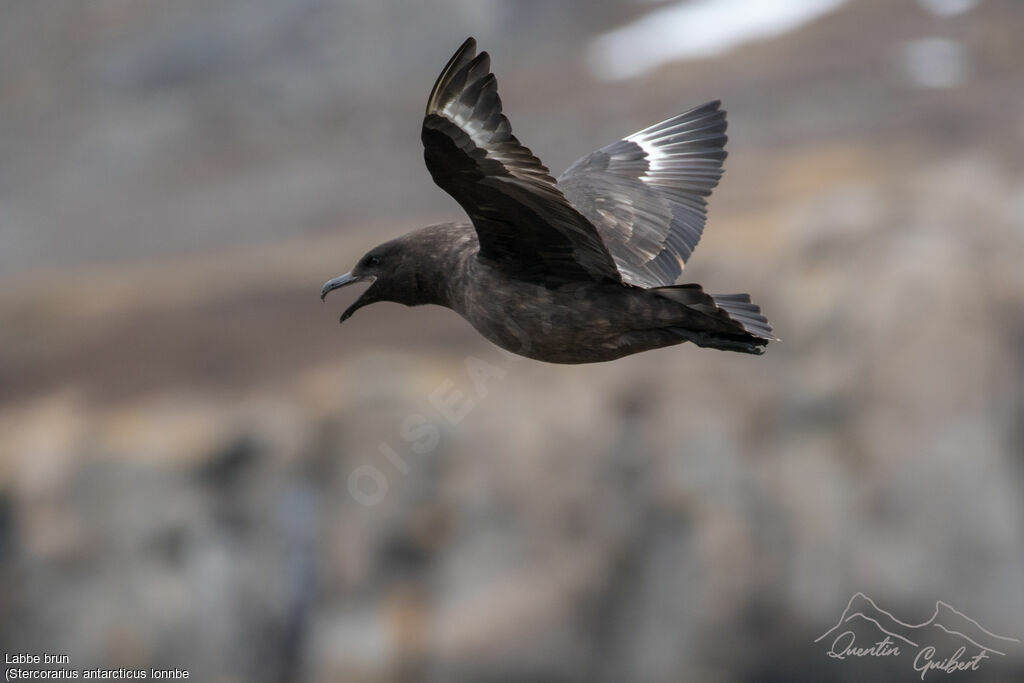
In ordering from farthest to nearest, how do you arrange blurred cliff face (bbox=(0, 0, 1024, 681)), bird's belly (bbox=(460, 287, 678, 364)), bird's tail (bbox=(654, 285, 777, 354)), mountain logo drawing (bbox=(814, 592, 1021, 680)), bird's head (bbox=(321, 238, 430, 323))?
1. mountain logo drawing (bbox=(814, 592, 1021, 680))
2. blurred cliff face (bbox=(0, 0, 1024, 681))
3. bird's head (bbox=(321, 238, 430, 323))
4. bird's belly (bbox=(460, 287, 678, 364))
5. bird's tail (bbox=(654, 285, 777, 354))

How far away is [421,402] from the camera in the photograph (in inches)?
492

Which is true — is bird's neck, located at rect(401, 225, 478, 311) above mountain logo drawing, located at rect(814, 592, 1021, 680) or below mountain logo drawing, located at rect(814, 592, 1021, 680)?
above

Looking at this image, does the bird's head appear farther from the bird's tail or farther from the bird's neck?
the bird's tail

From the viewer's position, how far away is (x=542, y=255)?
366cm

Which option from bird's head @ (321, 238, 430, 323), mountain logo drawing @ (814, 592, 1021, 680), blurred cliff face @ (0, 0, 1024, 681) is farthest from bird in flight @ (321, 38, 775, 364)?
mountain logo drawing @ (814, 592, 1021, 680)

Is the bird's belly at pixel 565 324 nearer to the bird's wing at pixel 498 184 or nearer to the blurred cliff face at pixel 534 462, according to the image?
the bird's wing at pixel 498 184

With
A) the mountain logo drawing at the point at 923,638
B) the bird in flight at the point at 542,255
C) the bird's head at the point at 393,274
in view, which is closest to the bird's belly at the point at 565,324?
the bird in flight at the point at 542,255

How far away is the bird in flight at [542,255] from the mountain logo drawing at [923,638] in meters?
9.09

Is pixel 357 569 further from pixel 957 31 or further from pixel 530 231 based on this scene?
pixel 957 31

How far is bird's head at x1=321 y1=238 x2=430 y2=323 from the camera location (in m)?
4.04

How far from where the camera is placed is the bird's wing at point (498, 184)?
3.16m

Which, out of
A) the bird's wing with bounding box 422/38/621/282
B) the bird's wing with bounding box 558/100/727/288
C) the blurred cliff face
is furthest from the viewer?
the blurred cliff face

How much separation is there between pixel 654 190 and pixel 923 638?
32.1ft

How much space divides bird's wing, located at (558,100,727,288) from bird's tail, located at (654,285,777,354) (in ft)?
0.79
